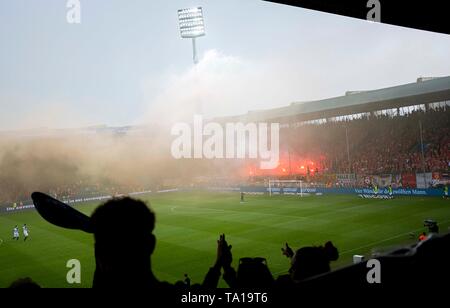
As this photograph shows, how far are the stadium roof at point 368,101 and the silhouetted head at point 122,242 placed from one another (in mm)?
28403

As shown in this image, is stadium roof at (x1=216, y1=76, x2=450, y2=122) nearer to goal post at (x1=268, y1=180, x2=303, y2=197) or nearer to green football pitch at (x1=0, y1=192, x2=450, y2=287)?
goal post at (x1=268, y1=180, x2=303, y2=197)

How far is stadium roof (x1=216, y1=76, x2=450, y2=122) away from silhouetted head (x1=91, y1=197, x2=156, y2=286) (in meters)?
28.4

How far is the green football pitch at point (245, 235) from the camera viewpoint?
1204 cm

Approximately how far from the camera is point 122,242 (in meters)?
1.56

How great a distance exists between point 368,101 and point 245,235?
18603 millimetres

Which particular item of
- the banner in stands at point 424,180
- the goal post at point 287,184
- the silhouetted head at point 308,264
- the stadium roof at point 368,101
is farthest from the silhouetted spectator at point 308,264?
the stadium roof at point 368,101

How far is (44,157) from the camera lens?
3391 cm

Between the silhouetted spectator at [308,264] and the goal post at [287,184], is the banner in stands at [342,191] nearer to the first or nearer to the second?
the goal post at [287,184]

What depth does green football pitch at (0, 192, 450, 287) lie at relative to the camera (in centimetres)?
1204

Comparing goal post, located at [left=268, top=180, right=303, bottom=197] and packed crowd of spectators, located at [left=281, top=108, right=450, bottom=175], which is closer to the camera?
packed crowd of spectators, located at [left=281, top=108, right=450, bottom=175]

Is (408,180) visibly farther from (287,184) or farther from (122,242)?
(122,242)

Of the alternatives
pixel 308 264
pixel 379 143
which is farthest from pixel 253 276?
pixel 379 143

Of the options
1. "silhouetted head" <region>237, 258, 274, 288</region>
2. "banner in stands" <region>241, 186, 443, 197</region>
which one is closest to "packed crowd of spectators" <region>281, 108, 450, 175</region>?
"banner in stands" <region>241, 186, 443, 197</region>
